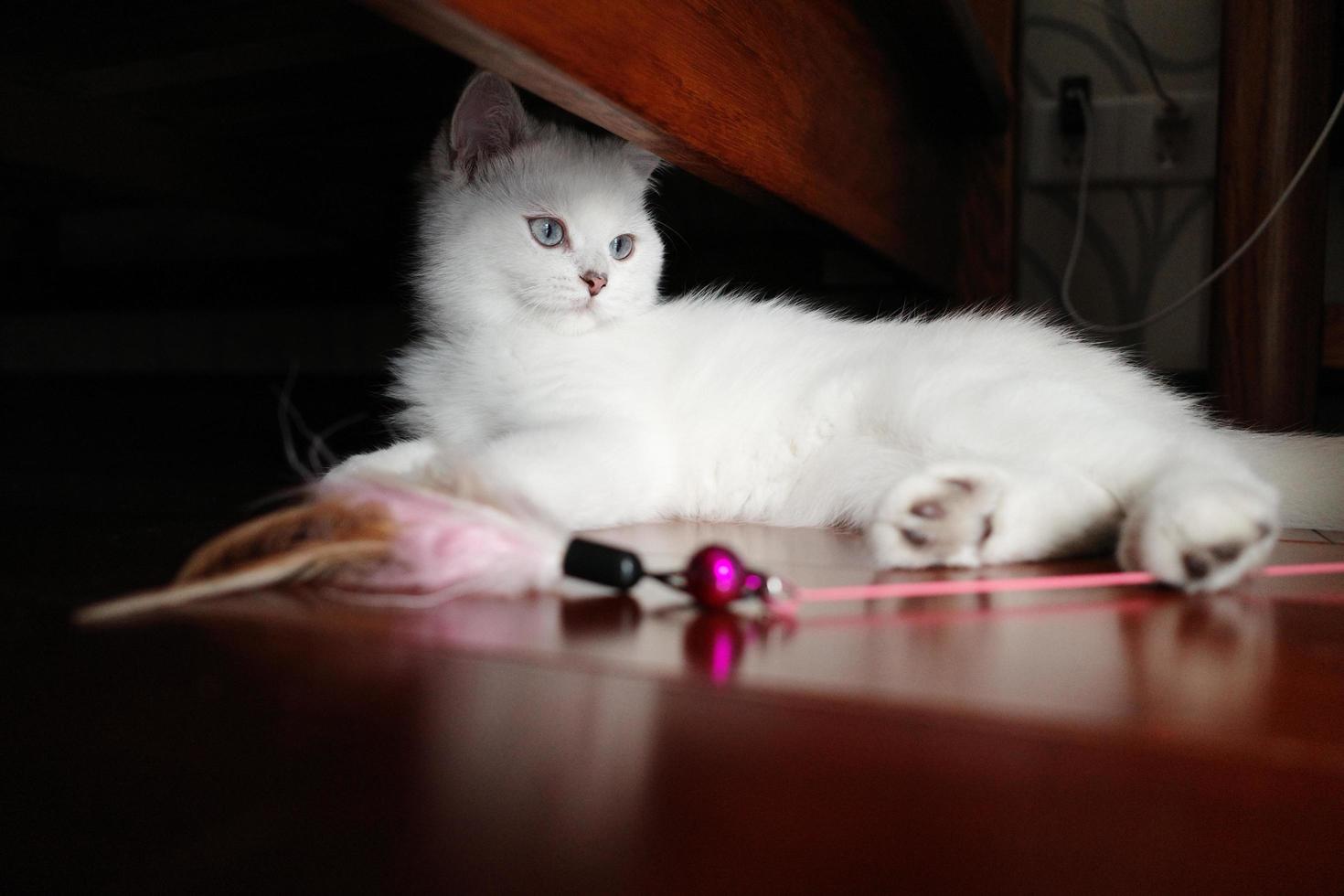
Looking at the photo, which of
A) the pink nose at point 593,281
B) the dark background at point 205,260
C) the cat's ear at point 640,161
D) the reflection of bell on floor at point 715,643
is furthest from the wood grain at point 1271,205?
the reflection of bell on floor at point 715,643

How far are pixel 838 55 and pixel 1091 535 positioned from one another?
90 cm

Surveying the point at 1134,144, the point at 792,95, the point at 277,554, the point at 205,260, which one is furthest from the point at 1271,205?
the point at 205,260

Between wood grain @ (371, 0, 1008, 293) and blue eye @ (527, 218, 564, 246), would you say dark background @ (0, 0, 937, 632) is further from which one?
blue eye @ (527, 218, 564, 246)

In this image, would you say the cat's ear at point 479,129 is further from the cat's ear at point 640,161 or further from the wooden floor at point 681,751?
the wooden floor at point 681,751

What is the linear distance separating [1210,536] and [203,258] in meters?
3.28

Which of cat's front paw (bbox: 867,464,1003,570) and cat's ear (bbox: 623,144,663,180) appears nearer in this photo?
cat's front paw (bbox: 867,464,1003,570)

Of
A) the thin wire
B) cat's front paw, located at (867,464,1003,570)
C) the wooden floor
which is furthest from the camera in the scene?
the thin wire

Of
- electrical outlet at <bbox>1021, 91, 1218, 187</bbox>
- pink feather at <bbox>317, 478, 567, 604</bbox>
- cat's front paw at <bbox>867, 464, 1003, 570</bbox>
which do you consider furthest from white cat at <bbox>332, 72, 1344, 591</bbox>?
electrical outlet at <bbox>1021, 91, 1218, 187</bbox>

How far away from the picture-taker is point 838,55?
1438 mm

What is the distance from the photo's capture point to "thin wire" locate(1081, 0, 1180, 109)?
7.94 feet

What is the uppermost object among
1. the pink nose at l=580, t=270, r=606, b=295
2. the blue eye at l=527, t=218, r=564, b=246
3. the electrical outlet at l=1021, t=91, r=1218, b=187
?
the electrical outlet at l=1021, t=91, r=1218, b=187

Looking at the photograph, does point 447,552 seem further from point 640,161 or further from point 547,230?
point 640,161

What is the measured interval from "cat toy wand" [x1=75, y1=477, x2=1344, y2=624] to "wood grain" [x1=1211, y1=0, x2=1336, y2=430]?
1.37 metres

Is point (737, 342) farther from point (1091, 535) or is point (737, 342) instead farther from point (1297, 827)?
point (1297, 827)
